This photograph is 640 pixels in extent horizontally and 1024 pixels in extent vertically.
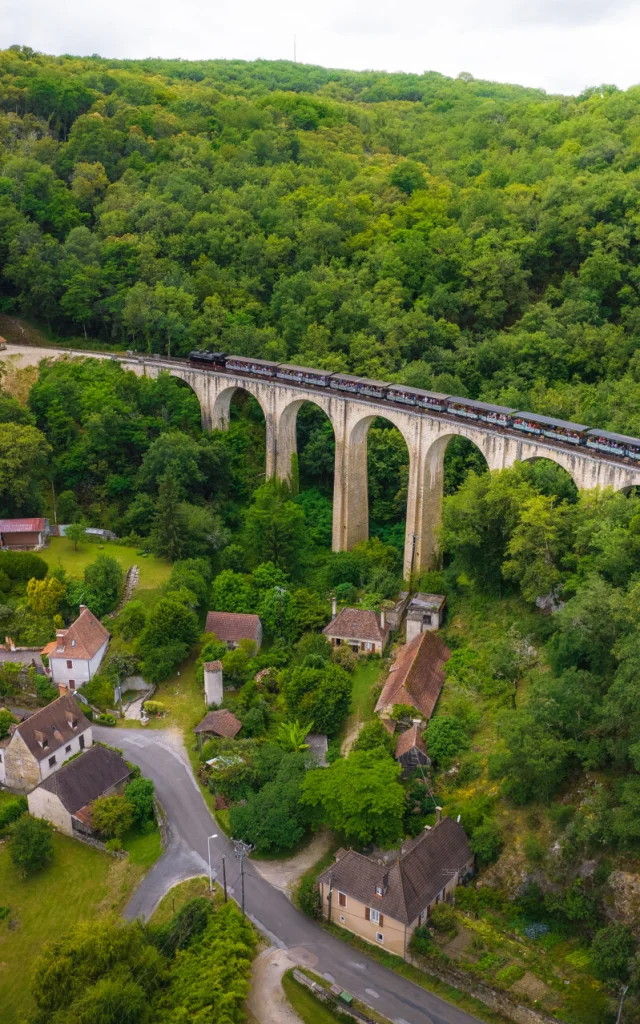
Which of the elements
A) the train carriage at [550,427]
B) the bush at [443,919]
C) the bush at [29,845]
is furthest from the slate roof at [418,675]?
the bush at [29,845]

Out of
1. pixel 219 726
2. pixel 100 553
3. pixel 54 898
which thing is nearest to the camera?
pixel 54 898

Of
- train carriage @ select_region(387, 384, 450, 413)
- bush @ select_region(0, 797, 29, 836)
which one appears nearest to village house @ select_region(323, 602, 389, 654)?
train carriage @ select_region(387, 384, 450, 413)

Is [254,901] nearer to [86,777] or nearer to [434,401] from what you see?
[86,777]

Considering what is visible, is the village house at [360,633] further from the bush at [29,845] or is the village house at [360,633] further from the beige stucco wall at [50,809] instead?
the bush at [29,845]

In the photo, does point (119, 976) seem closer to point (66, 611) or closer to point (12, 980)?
point (12, 980)

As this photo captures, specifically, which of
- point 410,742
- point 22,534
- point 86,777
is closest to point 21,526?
point 22,534

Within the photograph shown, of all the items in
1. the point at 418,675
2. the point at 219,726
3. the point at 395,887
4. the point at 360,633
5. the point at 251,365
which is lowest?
the point at 219,726
